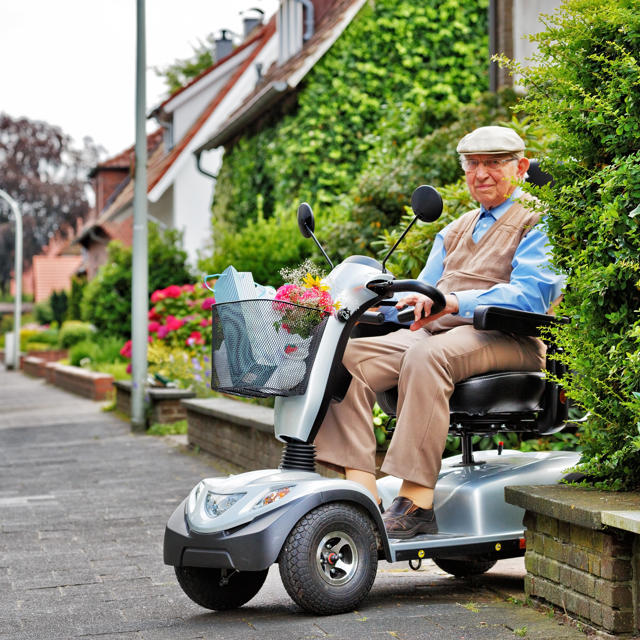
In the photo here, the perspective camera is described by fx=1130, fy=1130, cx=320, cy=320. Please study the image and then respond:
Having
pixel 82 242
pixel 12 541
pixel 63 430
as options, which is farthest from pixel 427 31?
pixel 82 242

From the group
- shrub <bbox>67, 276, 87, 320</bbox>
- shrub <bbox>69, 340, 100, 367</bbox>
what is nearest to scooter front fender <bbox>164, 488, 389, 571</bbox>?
shrub <bbox>69, 340, 100, 367</bbox>

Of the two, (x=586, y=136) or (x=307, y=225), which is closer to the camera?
(x=586, y=136)

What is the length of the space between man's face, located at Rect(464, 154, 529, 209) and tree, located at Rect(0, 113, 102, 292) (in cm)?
4962

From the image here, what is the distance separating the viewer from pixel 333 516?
3945mm

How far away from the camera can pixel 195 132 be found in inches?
1032

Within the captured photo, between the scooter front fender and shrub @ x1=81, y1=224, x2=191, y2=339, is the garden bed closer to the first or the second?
shrub @ x1=81, y1=224, x2=191, y2=339

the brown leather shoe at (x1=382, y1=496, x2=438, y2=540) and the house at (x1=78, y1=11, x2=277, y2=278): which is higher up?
the house at (x1=78, y1=11, x2=277, y2=278)

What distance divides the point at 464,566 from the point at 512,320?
128cm

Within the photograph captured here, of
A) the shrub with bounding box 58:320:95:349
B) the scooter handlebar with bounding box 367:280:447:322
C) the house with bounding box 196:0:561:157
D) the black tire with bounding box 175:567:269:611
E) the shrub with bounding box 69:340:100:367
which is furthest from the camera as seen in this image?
the shrub with bounding box 58:320:95:349

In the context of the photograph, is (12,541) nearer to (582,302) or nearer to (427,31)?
(582,302)

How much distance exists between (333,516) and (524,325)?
3.44ft

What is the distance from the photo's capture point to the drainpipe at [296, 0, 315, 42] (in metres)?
19.3

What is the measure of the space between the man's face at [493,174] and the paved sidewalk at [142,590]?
5.31ft

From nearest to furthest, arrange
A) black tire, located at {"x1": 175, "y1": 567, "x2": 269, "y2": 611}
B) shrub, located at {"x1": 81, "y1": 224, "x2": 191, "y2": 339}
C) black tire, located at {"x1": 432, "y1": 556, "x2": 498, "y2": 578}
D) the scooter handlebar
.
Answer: the scooter handlebar, black tire, located at {"x1": 175, "y1": 567, "x2": 269, "y2": 611}, black tire, located at {"x1": 432, "y1": 556, "x2": 498, "y2": 578}, shrub, located at {"x1": 81, "y1": 224, "x2": 191, "y2": 339}
